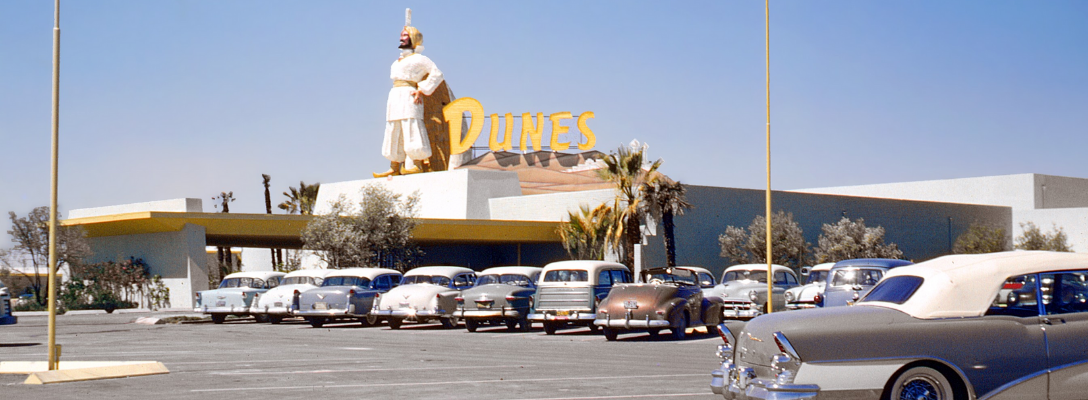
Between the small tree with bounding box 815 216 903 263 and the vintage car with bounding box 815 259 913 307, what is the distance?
24.0m

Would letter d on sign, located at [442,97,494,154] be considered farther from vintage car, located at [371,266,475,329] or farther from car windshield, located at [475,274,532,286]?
car windshield, located at [475,274,532,286]

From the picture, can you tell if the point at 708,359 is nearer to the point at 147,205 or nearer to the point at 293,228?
the point at 293,228

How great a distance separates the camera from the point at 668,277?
21516 millimetres

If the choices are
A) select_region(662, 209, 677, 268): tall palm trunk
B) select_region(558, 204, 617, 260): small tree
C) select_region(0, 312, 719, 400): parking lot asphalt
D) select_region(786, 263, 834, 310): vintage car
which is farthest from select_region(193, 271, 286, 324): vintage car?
select_region(662, 209, 677, 268): tall palm trunk

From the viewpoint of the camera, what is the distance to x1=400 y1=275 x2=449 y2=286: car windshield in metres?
25.2

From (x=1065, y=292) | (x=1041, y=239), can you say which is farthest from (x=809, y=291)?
(x=1041, y=239)

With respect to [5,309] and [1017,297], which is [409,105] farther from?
[1017,297]

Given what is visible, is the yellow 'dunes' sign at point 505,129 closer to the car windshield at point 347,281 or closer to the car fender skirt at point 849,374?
the car windshield at point 347,281

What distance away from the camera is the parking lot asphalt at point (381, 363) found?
1059cm

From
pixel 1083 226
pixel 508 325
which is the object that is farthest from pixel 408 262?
pixel 1083 226

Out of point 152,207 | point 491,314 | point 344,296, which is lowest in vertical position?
point 491,314

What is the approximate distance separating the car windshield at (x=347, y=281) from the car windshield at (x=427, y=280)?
98 cm

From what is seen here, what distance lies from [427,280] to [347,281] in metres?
2.22

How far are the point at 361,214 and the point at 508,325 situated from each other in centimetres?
1620
